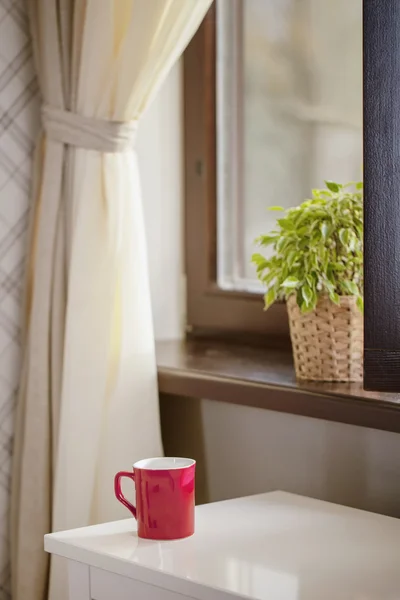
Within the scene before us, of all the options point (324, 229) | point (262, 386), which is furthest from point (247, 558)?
point (324, 229)

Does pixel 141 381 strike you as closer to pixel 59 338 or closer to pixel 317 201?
pixel 59 338

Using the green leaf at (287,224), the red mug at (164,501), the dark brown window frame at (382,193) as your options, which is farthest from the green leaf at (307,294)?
the red mug at (164,501)

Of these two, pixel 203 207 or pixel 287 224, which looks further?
pixel 203 207

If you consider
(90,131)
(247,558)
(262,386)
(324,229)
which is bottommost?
(247,558)

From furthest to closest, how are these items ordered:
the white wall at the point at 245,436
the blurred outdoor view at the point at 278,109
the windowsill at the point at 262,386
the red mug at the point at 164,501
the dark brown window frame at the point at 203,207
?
the dark brown window frame at the point at 203,207, the blurred outdoor view at the point at 278,109, the white wall at the point at 245,436, the windowsill at the point at 262,386, the red mug at the point at 164,501

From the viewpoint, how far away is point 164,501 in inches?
51.9

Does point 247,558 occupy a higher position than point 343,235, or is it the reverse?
point 343,235

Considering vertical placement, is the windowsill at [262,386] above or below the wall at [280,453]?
above

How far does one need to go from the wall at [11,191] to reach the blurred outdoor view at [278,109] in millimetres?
443

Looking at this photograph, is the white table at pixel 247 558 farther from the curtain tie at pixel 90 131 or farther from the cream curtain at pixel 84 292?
the curtain tie at pixel 90 131

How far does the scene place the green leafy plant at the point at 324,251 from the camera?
1.65 m

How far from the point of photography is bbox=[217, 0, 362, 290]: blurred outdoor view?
2.01 metres

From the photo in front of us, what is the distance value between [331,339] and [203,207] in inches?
25.9

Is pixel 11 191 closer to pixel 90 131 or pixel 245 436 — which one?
pixel 90 131
